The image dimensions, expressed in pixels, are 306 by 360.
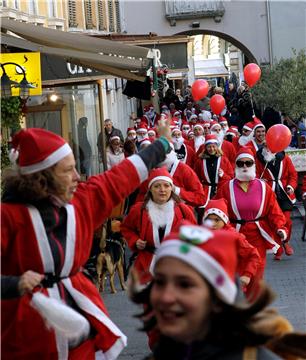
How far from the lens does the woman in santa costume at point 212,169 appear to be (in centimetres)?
1617

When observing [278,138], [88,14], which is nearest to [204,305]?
[278,138]

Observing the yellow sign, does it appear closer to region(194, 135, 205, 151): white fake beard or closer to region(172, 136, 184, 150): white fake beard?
region(172, 136, 184, 150): white fake beard

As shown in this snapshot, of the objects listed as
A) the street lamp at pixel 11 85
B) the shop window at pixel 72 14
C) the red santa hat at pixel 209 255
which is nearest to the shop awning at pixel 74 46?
the street lamp at pixel 11 85

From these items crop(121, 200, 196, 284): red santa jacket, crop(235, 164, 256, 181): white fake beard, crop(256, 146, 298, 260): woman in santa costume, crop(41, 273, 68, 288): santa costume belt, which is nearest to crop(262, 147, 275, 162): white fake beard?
crop(256, 146, 298, 260): woman in santa costume

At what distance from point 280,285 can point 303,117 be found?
13009mm

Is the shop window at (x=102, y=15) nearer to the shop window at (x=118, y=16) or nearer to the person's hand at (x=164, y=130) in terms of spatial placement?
the shop window at (x=118, y=16)

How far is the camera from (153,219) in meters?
8.33

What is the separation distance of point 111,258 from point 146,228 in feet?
11.9

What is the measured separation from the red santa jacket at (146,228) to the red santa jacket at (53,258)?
→ 300 cm

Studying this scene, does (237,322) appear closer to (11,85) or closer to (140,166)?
(140,166)

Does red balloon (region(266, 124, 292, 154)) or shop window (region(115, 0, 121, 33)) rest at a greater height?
shop window (region(115, 0, 121, 33))

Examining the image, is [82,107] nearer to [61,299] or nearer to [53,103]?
[53,103]

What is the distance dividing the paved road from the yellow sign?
7.97ft

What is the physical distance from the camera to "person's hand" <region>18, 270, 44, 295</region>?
4594 millimetres
